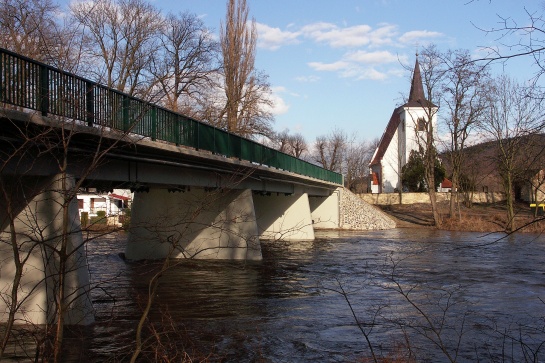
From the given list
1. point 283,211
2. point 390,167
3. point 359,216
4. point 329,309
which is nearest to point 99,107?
point 329,309

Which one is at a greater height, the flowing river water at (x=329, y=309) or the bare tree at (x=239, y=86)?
the bare tree at (x=239, y=86)

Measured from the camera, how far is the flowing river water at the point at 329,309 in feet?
31.4

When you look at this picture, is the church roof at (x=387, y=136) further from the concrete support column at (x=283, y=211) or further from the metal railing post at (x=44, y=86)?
the metal railing post at (x=44, y=86)

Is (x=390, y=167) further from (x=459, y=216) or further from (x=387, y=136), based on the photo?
(x=459, y=216)

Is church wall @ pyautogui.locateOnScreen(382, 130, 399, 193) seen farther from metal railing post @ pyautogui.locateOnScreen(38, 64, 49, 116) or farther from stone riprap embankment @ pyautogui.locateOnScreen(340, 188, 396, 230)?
metal railing post @ pyautogui.locateOnScreen(38, 64, 49, 116)

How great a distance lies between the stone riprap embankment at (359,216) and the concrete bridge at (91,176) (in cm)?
1286

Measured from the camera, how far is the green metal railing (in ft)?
29.9

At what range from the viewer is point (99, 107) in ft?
41.7

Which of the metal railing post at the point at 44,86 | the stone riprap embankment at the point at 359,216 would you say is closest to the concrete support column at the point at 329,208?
the stone riprap embankment at the point at 359,216

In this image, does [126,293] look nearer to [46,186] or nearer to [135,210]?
[46,186]

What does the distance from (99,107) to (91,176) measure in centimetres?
150

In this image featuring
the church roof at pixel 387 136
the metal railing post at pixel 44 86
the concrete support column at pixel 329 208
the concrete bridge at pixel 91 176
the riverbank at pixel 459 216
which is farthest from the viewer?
the church roof at pixel 387 136

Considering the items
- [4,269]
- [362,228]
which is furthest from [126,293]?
[362,228]

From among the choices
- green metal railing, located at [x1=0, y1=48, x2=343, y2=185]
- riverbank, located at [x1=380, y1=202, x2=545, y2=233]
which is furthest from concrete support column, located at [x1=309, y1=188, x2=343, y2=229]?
green metal railing, located at [x1=0, y1=48, x2=343, y2=185]
